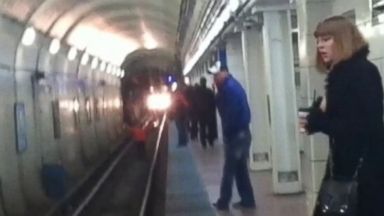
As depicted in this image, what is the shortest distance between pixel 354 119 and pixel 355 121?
2cm

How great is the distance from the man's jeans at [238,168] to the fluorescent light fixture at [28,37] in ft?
21.9

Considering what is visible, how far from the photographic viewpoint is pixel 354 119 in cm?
545

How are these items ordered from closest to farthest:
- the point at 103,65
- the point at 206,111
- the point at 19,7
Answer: the point at 19,7, the point at 206,111, the point at 103,65

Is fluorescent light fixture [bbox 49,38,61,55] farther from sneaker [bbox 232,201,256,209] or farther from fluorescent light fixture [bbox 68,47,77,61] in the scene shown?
sneaker [bbox 232,201,256,209]

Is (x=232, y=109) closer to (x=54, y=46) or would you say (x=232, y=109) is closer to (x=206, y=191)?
(x=206, y=191)

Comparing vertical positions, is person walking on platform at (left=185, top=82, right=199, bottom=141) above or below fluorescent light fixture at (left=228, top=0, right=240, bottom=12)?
below

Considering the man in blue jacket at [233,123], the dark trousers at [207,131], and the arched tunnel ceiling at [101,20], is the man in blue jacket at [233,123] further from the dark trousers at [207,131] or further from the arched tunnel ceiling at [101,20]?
the dark trousers at [207,131]

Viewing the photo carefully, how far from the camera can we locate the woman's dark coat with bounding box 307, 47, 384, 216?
5.44m

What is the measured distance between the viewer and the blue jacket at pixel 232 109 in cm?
1201

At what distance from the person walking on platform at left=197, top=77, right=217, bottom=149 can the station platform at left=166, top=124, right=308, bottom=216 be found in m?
2.23

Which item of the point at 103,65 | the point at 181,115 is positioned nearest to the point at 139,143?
the point at 181,115

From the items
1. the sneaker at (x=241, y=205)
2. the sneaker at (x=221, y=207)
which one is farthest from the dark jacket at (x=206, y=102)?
the sneaker at (x=221, y=207)

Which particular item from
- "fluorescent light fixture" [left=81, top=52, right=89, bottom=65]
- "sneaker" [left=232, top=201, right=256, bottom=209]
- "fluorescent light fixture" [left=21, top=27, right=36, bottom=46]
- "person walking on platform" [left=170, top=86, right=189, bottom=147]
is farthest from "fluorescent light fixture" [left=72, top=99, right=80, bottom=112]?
"sneaker" [left=232, top=201, right=256, bottom=209]

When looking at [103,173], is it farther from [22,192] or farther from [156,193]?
[22,192]
